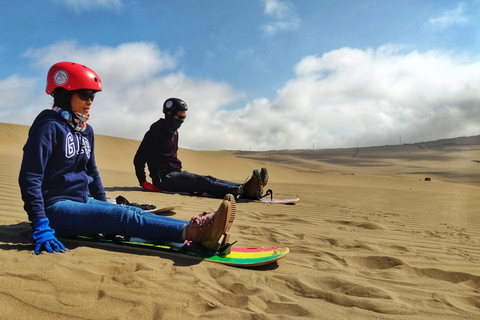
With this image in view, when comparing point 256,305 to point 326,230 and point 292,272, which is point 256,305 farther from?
point 326,230

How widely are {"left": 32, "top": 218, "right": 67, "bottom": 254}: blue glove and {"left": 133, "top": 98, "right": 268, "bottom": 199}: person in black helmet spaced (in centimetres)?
405

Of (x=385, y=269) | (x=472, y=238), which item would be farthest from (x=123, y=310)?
(x=472, y=238)

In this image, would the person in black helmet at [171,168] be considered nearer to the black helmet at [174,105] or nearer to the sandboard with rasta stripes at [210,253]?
the black helmet at [174,105]

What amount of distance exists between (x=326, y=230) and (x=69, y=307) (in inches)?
123

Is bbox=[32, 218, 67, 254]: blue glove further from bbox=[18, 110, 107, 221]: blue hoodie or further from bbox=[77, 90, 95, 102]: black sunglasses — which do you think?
bbox=[77, 90, 95, 102]: black sunglasses

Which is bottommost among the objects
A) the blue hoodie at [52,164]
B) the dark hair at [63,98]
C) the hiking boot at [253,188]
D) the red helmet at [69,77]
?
the hiking boot at [253,188]

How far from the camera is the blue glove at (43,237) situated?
8.22ft

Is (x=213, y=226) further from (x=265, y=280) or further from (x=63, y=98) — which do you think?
(x=63, y=98)

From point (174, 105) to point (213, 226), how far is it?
15.0 feet

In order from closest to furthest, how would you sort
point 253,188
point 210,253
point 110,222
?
1. point 210,253
2. point 110,222
3. point 253,188

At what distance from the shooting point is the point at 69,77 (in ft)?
9.52

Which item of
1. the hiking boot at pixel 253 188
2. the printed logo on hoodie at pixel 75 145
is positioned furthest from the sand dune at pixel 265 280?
the hiking boot at pixel 253 188

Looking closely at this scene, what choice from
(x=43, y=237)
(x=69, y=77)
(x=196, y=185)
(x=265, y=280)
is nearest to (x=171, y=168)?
(x=196, y=185)

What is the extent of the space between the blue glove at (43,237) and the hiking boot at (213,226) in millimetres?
971
